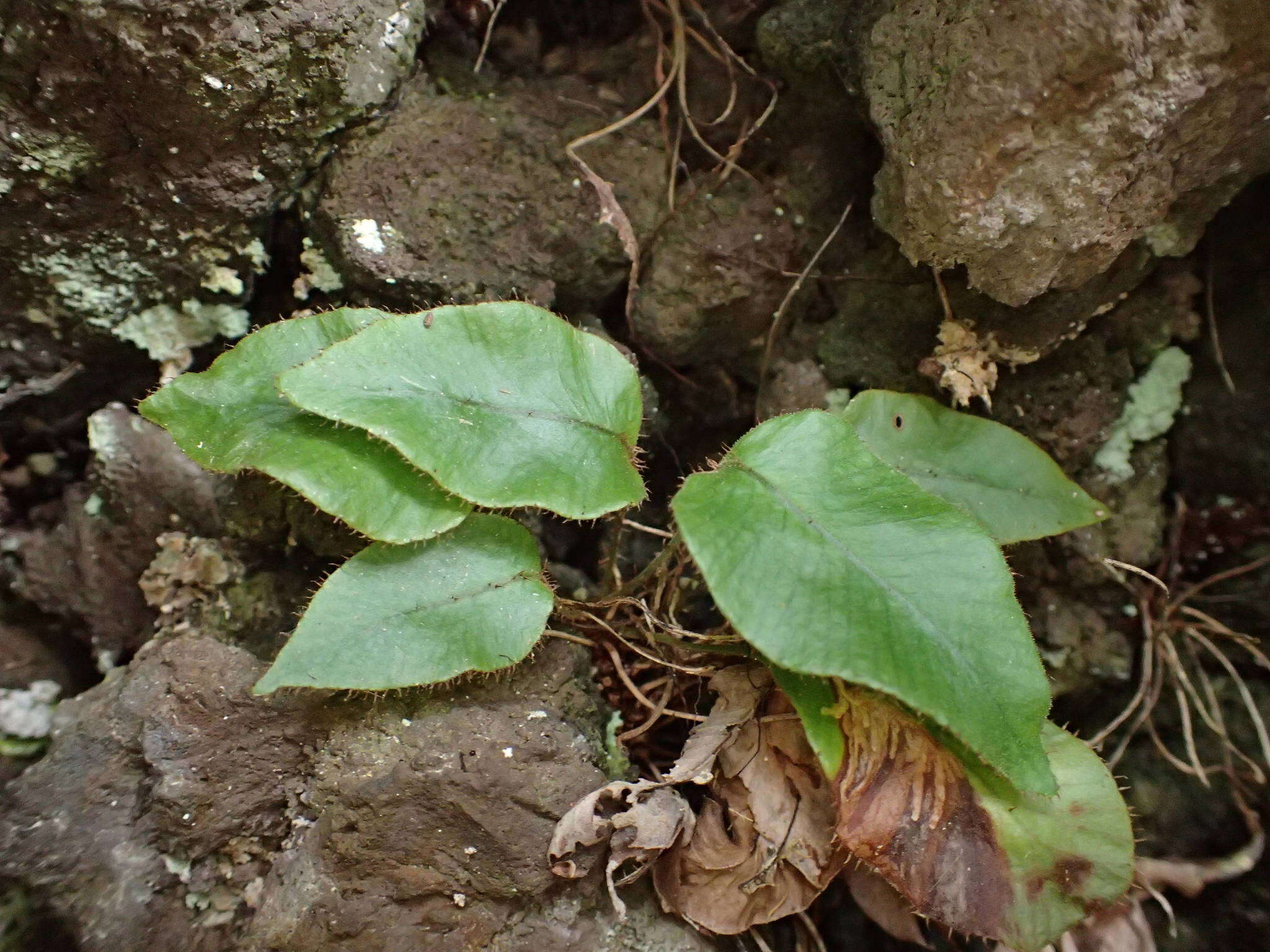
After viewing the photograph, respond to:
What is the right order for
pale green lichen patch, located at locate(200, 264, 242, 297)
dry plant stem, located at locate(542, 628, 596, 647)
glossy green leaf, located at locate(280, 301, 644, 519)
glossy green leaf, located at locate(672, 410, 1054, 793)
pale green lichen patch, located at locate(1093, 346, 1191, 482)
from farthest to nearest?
pale green lichen patch, located at locate(1093, 346, 1191, 482) → pale green lichen patch, located at locate(200, 264, 242, 297) → dry plant stem, located at locate(542, 628, 596, 647) → glossy green leaf, located at locate(280, 301, 644, 519) → glossy green leaf, located at locate(672, 410, 1054, 793)

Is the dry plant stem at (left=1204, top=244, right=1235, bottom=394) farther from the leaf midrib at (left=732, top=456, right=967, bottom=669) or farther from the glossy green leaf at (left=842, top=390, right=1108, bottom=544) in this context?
the leaf midrib at (left=732, top=456, right=967, bottom=669)

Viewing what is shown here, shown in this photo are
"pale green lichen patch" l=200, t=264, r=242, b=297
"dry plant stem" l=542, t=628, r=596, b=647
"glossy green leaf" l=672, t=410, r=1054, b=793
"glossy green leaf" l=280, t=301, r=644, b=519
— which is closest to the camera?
"glossy green leaf" l=672, t=410, r=1054, b=793

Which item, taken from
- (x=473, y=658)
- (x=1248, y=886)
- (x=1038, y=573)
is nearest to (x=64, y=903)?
(x=473, y=658)

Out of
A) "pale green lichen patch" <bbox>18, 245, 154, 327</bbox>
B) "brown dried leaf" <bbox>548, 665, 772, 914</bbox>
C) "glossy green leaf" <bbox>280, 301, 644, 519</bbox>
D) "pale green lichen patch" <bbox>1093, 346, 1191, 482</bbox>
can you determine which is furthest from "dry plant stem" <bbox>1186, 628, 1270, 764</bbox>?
"pale green lichen patch" <bbox>18, 245, 154, 327</bbox>

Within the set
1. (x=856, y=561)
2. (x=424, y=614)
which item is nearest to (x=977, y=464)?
(x=856, y=561)

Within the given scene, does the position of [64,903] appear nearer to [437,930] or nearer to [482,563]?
[437,930]

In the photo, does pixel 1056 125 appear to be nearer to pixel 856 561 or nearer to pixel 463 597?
pixel 856 561

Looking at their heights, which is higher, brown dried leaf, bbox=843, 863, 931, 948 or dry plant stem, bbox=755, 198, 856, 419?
dry plant stem, bbox=755, 198, 856, 419
